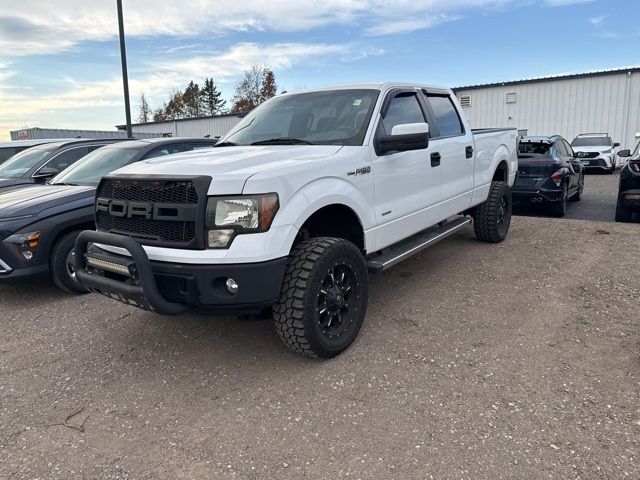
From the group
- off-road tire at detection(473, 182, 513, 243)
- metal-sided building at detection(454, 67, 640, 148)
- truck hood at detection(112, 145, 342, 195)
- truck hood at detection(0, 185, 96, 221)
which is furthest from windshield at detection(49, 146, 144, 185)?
metal-sided building at detection(454, 67, 640, 148)

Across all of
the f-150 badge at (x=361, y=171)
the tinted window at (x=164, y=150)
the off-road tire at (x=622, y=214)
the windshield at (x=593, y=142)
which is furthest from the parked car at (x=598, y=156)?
the f-150 badge at (x=361, y=171)

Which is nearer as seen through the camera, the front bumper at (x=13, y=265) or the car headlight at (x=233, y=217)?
the car headlight at (x=233, y=217)

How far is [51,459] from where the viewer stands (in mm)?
2617

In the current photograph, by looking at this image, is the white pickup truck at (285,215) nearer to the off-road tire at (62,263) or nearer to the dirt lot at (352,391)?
the dirt lot at (352,391)

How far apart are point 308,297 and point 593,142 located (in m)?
22.2

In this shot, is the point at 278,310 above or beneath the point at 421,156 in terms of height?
beneath

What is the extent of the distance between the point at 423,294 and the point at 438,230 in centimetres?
82

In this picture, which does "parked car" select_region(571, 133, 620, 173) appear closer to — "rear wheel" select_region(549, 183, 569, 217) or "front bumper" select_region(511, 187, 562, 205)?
"rear wheel" select_region(549, 183, 569, 217)

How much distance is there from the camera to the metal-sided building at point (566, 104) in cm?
2409

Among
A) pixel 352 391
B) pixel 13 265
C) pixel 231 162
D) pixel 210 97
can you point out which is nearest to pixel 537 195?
pixel 352 391

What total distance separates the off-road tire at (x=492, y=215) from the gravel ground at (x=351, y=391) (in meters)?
1.55

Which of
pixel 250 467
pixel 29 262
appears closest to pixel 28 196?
pixel 29 262

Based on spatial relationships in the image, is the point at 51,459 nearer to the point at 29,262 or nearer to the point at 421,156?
the point at 29,262

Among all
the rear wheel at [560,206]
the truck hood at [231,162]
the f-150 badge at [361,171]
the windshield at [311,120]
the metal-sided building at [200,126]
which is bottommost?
the rear wheel at [560,206]
